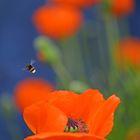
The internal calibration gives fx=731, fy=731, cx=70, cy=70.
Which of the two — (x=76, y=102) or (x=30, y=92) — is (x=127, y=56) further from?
(x=76, y=102)

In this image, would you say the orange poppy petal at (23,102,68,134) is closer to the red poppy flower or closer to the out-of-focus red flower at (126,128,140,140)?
the red poppy flower

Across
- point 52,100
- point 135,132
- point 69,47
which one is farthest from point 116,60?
point 52,100

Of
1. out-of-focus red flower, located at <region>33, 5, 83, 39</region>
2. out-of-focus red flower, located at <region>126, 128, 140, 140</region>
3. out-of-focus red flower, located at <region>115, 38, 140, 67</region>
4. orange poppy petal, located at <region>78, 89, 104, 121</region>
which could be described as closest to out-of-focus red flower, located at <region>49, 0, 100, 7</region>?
out-of-focus red flower, located at <region>33, 5, 83, 39</region>

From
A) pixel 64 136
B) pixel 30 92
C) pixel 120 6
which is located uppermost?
pixel 120 6

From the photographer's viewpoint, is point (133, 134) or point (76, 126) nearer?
point (76, 126)

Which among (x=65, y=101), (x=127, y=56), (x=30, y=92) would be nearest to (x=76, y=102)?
(x=65, y=101)

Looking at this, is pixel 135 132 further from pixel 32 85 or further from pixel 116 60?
pixel 32 85

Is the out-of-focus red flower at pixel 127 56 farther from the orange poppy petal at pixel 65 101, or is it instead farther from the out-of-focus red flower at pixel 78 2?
the orange poppy petal at pixel 65 101
